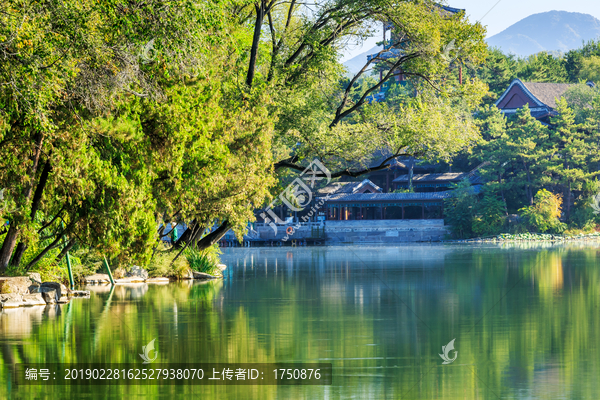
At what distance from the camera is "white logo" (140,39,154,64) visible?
36.3 ft

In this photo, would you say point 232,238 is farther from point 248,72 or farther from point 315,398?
point 315,398

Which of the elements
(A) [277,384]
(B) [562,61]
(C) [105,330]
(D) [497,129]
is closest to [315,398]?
(A) [277,384]

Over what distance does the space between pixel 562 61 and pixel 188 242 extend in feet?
181

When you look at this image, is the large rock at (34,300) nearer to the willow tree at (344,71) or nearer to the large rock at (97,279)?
the large rock at (97,279)

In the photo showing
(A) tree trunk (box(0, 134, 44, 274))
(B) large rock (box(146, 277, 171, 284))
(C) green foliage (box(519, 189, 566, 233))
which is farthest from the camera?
(C) green foliage (box(519, 189, 566, 233))

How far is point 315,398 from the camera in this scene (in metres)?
6.76

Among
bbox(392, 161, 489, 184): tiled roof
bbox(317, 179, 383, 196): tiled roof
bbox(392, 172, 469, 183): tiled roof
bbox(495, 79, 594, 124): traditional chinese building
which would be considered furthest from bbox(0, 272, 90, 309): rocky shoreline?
bbox(495, 79, 594, 124): traditional chinese building

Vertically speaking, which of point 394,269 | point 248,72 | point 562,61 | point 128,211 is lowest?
point 394,269

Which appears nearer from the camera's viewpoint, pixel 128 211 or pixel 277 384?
pixel 277 384

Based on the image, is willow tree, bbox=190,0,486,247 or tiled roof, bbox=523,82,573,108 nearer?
willow tree, bbox=190,0,486,247

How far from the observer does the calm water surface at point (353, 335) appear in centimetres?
716

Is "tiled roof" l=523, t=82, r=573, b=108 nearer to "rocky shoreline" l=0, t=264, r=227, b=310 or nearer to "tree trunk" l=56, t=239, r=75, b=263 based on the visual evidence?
"tree trunk" l=56, t=239, r=75, b=263

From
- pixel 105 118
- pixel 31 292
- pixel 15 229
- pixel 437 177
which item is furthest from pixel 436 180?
pixel 105 118

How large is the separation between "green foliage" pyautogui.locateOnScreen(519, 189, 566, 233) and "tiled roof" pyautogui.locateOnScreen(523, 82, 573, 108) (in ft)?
28.8
